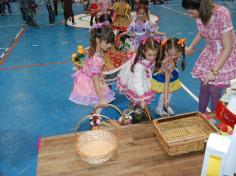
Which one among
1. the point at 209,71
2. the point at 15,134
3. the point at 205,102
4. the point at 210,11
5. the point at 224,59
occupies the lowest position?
the point at 15,134

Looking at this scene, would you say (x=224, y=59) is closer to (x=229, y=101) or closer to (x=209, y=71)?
(x=209, y=71)

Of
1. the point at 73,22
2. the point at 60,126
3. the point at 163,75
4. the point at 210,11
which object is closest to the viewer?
the point at 210,11

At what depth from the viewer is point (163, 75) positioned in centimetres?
351

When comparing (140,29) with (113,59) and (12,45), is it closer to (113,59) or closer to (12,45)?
(113,59)

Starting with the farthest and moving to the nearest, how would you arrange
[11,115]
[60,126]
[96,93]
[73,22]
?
[73,22] → [11,115] → [60,126] → [96,93]

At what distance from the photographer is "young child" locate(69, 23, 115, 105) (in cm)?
296

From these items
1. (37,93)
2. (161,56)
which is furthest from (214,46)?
(37,93)

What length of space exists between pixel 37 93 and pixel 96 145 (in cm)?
312

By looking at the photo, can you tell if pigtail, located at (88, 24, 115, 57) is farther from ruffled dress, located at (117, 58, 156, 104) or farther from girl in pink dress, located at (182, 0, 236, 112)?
girl in pink dress, located at (182, 0, 236, 112)

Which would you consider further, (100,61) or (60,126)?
(60,126)

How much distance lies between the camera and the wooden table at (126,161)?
1.71 m

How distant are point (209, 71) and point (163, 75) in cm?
76

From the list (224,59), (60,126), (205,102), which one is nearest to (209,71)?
(224,59)

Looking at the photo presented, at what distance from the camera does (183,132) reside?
6.56 feet
